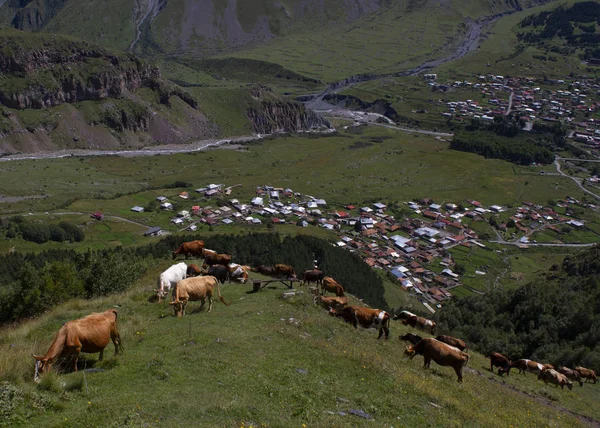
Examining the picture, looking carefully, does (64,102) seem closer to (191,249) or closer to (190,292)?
(191,249)

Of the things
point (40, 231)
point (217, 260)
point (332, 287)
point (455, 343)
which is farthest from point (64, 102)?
point (455, 343)

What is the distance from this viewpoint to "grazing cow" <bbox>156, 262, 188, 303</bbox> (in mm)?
25078

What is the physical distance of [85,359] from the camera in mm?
15750

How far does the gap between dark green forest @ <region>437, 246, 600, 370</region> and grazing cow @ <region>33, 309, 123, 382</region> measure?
3563 centimetres

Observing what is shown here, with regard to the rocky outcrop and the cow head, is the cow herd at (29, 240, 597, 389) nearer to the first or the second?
the cow head

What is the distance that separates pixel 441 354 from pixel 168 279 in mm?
15297

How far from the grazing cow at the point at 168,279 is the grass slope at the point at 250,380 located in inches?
40.0

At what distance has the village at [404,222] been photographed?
319 feet

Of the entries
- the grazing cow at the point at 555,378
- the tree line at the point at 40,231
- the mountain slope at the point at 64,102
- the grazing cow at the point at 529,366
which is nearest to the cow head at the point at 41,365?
the grazing cow at the point at 529,366

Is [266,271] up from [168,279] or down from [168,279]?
down

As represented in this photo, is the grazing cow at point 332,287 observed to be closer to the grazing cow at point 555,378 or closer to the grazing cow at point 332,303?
the grazing cow at point 332,303

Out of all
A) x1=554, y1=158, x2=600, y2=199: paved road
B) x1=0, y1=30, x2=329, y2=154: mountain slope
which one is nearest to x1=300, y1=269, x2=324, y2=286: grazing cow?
x1=554, y1=158, x2=600, y2=199: paved road

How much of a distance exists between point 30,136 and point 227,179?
78195mm

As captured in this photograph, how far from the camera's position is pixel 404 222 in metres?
122
